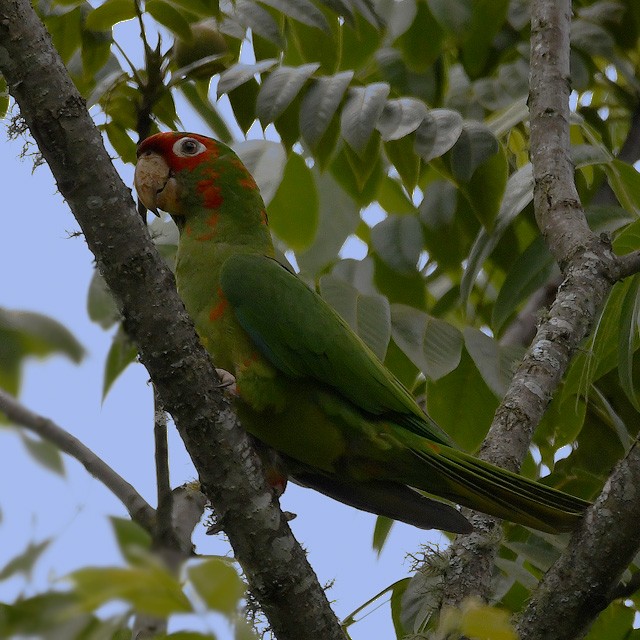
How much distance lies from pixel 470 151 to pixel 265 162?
1.87ft

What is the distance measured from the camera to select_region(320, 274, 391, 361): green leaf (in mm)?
2232

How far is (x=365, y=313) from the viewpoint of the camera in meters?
2.28

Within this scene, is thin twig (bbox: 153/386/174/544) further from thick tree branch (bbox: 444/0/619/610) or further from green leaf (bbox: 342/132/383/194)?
green leaf (bbox: 342/132/383/194)

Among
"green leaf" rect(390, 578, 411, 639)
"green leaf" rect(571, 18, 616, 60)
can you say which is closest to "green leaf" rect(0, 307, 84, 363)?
"green leaf" rect(390, 578, 411, 639)

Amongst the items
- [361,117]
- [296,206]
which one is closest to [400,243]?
[296,206]

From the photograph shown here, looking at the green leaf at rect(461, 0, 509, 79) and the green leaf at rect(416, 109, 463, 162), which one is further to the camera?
the green leaf at rect(461, 0, 509, 79)

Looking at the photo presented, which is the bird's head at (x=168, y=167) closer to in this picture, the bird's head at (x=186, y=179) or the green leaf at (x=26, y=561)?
the bird's head at (x=186, y=179)

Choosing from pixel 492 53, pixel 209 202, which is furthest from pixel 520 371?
pixel 492 53

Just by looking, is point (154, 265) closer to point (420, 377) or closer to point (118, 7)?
point (118, 7)

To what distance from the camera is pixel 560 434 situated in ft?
8.31

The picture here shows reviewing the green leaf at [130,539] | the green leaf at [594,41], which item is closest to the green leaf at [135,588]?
the green leaf at [130,539]

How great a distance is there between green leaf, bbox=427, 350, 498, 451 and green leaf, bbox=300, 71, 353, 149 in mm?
736

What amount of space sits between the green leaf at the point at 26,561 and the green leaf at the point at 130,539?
48mm

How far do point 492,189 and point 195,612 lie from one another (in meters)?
1.93
